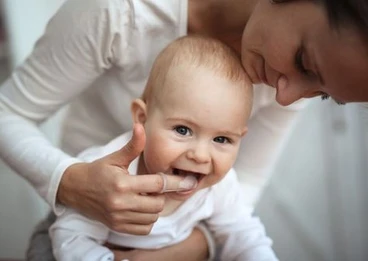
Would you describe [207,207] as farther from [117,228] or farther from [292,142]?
[292,142]

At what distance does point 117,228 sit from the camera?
3.06ft

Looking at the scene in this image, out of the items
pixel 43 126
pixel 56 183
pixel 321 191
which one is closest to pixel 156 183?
pixel 56 183

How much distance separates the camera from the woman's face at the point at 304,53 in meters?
0.79

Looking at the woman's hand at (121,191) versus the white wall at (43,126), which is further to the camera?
the white wall at (43,126)

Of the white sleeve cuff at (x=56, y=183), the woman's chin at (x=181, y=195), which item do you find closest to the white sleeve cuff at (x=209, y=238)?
the woman's chin at (x=181, y=195)

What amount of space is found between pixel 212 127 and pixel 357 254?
97 cm

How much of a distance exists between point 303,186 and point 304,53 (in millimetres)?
1092

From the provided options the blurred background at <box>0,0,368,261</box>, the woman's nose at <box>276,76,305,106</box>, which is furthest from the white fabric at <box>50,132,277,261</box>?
the blurred background at <box>0,0,368,261</box>

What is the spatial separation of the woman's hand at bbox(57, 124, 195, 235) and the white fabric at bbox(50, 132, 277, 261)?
0.04 metres

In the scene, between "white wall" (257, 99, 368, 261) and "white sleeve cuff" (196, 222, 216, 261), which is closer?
"white sleeve cuff" (196, 222, 216, 261)

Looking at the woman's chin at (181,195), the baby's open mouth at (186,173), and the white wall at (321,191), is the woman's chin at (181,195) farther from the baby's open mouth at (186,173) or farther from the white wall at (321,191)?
the white wall at (321,191)

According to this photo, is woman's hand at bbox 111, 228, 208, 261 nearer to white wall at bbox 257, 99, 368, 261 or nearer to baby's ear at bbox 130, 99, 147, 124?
baby's ear at bbox 130, 99, 147, 124

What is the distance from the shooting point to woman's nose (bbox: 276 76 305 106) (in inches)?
34.3

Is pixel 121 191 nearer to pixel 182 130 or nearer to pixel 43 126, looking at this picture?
pixel 182 130
